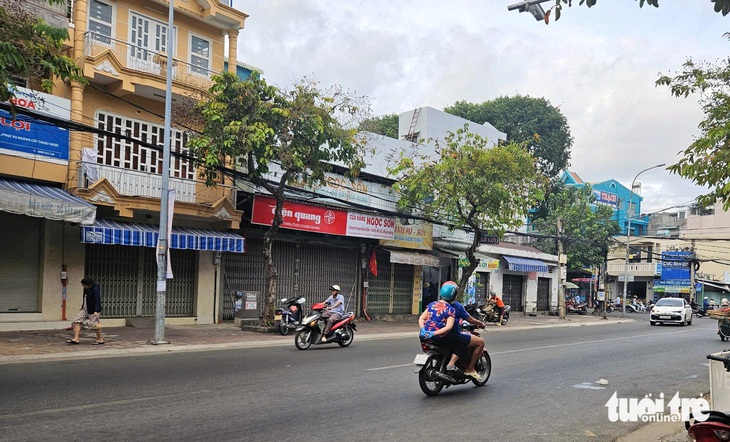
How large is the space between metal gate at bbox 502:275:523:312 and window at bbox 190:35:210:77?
71.0 feet

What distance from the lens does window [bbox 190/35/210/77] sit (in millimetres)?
20219

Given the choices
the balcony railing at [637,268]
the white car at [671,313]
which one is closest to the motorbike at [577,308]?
the white car at [671,313]

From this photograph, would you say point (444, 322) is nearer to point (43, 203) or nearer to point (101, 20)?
point (43, 203)

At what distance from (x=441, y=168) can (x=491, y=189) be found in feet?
6.85

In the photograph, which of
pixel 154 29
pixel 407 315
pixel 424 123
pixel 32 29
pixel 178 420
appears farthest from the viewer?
pixel 424 123

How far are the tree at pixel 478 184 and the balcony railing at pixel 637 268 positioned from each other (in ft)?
115

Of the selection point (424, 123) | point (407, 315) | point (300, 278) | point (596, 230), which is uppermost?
point (424, 123)

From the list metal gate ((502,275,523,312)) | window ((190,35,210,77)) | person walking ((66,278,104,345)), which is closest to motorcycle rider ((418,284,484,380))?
person walking ((66,278,104,345))

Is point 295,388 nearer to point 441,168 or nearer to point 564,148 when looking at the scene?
point 441,168

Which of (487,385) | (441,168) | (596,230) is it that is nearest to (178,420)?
(487,385)

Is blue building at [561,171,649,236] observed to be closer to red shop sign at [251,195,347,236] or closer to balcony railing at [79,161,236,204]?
red shop sign at [251,195,347,236]

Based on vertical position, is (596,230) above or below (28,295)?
above

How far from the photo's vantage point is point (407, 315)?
2823 cm

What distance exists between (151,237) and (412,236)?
42.9 feet
